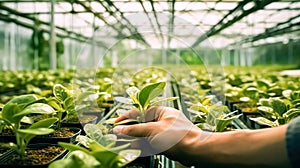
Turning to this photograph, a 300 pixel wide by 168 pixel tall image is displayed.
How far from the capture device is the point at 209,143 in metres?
0.87

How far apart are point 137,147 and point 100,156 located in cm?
21

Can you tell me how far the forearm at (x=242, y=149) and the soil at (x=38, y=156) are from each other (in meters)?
0.41

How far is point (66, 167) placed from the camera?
2.30 ft

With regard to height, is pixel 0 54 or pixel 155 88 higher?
pixel 0 54

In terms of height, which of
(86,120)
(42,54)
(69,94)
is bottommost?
(86,120)

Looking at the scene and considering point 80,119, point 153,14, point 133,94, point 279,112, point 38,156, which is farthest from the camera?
point 153,14

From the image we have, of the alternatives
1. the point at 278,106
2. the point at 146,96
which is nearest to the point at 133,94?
the point at 146,96

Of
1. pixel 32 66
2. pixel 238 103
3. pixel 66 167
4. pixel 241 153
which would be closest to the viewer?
pixel 66 167

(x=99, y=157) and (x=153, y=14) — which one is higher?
(x=153, y=14)

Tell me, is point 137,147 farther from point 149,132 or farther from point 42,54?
point 42,54

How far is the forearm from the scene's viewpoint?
771mm

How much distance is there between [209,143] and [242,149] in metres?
0.08

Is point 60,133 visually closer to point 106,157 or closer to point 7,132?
point 7,132

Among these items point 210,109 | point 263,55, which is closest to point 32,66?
point 210,109
